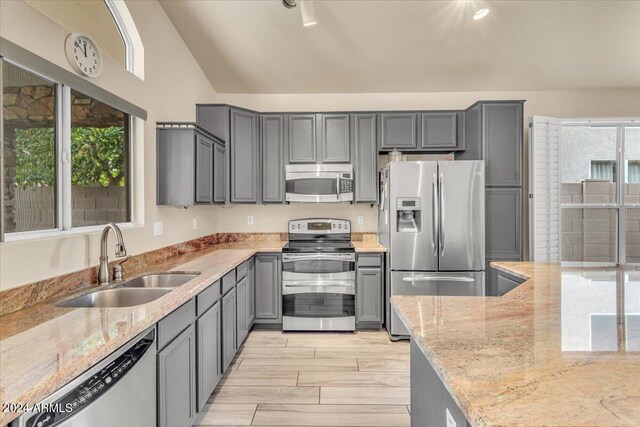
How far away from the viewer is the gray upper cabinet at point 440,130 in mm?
3799

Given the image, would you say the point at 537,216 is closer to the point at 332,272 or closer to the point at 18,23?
the point at 332,272

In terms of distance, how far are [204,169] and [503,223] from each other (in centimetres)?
305

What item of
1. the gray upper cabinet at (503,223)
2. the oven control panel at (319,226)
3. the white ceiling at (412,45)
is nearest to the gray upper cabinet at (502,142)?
the gray upper cabinet at (503,223)

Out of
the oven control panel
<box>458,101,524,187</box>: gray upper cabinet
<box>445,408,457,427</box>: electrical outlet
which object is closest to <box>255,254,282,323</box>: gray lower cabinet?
the oven control panel

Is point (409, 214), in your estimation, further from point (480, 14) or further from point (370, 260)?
point (480, 14)

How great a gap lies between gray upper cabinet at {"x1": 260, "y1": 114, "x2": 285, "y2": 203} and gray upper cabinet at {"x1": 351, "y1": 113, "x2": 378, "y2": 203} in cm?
85

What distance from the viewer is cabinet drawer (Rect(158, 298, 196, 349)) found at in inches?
60.0

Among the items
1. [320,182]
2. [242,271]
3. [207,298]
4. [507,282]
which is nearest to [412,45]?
[320,182]

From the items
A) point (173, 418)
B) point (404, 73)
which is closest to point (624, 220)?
point (404, 73)

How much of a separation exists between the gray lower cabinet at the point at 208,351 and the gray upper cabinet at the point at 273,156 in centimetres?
177

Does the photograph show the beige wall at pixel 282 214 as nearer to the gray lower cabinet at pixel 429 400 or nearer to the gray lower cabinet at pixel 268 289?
the gray lower cabinet at pixel 268 289

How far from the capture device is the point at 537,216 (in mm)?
3697

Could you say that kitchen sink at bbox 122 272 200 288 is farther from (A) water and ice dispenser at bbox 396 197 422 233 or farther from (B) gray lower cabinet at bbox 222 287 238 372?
(A) water and ice dispenser at bbox 396 197 422 233

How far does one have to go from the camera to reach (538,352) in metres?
0.90
